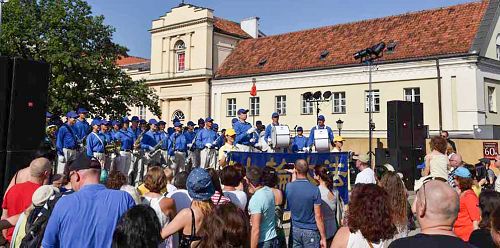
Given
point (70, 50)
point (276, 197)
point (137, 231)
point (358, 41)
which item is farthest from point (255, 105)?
point (137, 231)

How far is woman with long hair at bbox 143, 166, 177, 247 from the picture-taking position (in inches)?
185

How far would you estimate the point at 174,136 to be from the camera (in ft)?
53.1

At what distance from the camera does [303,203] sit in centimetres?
573

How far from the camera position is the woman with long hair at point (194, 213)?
13.1ft

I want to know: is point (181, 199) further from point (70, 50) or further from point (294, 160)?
point (70, 50)

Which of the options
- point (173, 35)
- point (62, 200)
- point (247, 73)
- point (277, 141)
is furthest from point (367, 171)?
point (173, 35)

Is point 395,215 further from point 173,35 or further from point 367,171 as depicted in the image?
point 173,35

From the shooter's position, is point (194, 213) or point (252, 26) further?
point (252, 26)

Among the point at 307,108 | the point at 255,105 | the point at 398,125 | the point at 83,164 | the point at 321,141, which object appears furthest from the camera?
the point at 255,105

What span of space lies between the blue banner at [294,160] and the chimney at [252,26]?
117 feet

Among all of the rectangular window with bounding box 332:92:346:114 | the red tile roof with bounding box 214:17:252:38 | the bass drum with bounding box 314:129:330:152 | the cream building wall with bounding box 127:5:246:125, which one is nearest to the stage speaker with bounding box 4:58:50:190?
the bass drum with bounding box 314:129:330:152

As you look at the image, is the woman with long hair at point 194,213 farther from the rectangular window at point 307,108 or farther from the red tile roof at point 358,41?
the rectangular window at point 307,108

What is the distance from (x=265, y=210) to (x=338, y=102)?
29922 millimetres

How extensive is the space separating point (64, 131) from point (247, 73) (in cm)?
2779
